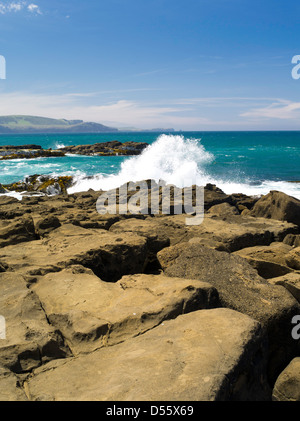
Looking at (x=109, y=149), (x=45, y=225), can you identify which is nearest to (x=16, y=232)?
(x=45, y=225)

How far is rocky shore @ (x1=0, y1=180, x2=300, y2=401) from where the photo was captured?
230cm

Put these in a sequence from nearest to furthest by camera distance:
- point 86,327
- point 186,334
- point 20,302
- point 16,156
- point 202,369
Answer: point 202,369 → point 186,334 → point 86,327 → point 20,302 → point 16,156

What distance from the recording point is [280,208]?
9719 millimetres

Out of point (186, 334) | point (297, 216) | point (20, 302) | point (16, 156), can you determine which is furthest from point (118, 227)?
point (16, 156)

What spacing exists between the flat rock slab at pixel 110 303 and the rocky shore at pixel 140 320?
0.03 ft

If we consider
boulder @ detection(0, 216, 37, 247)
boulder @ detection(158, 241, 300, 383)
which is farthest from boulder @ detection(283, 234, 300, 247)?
boulder @ detection(0, 216, 37, 247)

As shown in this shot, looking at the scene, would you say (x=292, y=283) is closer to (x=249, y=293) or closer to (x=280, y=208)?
(x=249, y=293)

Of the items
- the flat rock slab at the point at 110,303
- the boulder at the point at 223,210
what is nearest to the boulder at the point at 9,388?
the flat rock slab at the point at 110,303

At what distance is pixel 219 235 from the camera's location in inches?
260

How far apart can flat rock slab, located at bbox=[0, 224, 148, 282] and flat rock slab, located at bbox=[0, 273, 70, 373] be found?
2.93ft

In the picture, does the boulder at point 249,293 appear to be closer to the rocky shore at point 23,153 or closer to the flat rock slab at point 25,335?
the flat rock slab at point 25,335

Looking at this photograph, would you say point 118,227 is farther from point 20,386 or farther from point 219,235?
point 20,386
